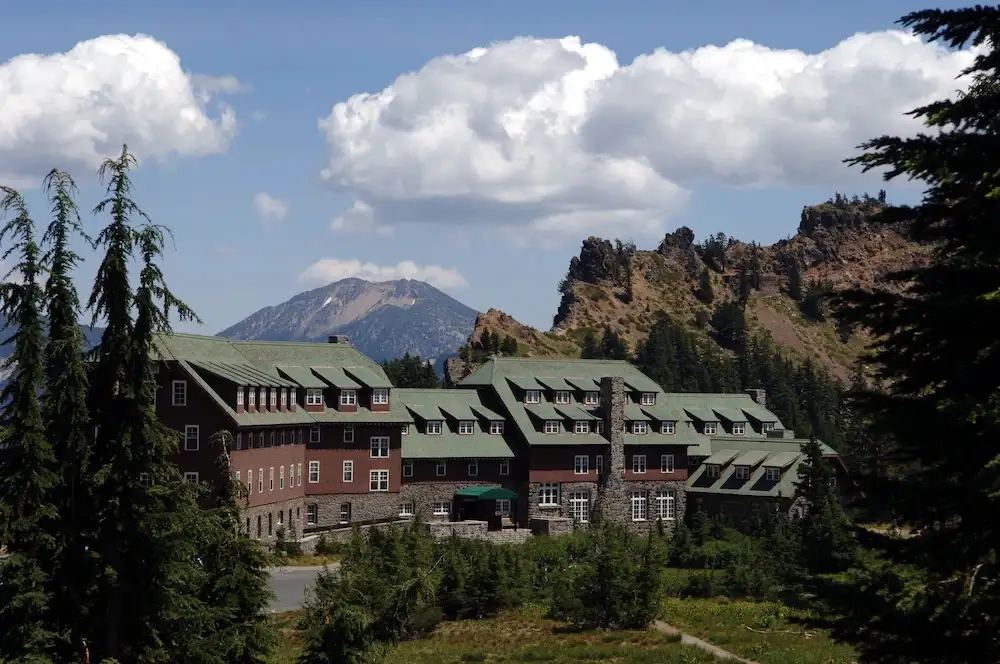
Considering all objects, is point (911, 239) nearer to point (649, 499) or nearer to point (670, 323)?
point (649, 499)

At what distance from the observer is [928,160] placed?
14.8m

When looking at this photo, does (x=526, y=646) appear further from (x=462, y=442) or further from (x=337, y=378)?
(x=462, y=442)

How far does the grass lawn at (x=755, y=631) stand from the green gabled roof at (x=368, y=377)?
25.9 metres

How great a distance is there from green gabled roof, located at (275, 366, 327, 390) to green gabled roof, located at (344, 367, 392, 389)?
2.63 meters

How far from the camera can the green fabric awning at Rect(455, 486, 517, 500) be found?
78.8 meters

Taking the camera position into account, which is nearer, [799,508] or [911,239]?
[911,239]

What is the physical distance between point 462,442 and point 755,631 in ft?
115

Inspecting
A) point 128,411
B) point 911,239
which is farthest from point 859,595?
point 128,411

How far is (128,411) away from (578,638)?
868 inches

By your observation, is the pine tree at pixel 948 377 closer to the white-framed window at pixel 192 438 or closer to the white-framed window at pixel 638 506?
the white-framed window at pixel 192 438

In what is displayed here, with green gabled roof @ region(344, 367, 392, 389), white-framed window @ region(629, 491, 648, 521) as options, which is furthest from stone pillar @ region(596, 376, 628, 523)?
green gabled roof @ region(344, 367, 392, 389)

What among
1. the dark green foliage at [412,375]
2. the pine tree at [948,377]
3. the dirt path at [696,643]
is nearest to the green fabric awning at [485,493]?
the dirt path at [696,643]

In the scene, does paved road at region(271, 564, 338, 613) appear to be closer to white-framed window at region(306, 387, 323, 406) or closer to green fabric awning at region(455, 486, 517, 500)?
white-framed window at region(306, 387, 323, 406)

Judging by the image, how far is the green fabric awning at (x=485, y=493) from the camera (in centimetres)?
7881
